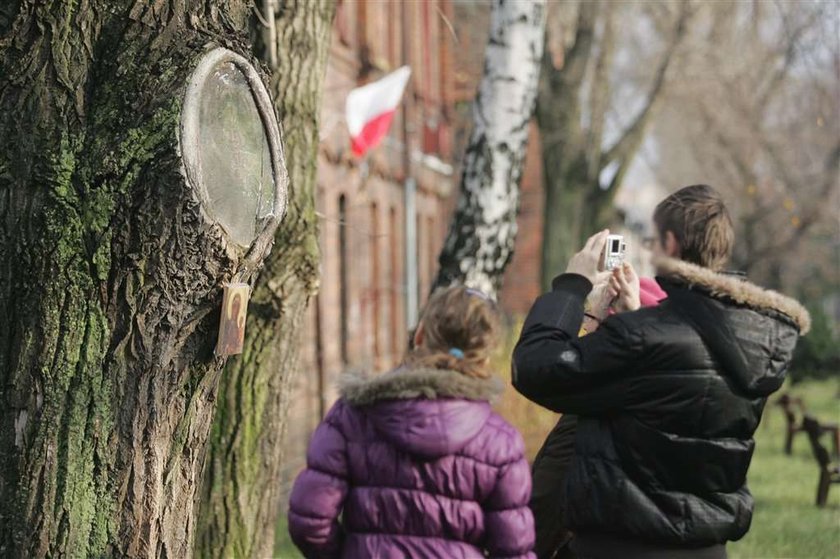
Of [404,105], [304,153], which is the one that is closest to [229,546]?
[304,153]

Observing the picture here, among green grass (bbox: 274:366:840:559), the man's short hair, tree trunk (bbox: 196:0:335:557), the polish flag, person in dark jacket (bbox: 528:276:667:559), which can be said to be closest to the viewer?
the man's short hair

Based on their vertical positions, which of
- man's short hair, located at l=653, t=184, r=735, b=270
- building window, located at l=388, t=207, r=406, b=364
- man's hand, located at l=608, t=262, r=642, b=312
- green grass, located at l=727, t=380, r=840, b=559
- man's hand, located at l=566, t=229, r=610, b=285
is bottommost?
green grass, located at l=727, t=380, r=840, b=559

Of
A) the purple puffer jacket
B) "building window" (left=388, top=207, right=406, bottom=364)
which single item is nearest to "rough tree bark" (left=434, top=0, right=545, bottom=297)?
the purple puffer jacket

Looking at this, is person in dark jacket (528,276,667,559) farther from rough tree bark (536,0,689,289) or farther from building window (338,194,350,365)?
building window (338,194,350,365)

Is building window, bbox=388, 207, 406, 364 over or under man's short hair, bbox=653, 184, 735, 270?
under

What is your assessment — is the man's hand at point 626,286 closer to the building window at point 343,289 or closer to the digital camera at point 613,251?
the digital camera at point 613,251

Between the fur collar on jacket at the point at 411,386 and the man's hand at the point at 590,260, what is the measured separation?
614 millimetres

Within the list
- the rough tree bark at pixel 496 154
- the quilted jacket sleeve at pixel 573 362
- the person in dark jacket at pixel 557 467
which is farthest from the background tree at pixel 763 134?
the quilted jacket sleeve at pixel 573 362

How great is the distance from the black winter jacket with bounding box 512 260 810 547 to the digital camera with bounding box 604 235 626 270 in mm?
224

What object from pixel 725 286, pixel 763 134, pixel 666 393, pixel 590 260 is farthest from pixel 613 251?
pixel 763 134

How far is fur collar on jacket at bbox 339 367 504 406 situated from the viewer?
3539 millimetres

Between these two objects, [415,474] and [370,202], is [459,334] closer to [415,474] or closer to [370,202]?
[415,474]

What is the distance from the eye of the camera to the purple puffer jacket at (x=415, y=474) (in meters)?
3.54

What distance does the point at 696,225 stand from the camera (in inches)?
153
